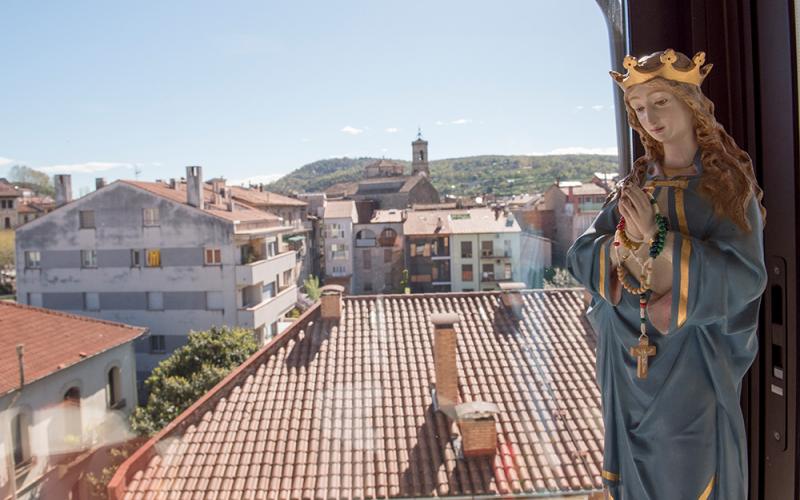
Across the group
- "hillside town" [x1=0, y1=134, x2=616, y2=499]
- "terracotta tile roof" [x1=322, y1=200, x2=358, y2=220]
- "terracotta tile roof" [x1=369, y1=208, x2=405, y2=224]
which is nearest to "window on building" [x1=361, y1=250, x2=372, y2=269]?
"terracotta tile roof" [x1=369, y1=208, x2=405, y2=224]

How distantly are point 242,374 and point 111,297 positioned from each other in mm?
4061

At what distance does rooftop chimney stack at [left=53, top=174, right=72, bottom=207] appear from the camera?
6.34m

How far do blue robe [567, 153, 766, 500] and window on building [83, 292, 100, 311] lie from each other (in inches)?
272

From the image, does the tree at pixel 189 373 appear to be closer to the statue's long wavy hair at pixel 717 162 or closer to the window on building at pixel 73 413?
the window on building at pixel 73 413

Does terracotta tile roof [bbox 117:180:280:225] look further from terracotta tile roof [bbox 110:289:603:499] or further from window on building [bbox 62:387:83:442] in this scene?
terracotta tile roof [bbox 110:289:603:499]

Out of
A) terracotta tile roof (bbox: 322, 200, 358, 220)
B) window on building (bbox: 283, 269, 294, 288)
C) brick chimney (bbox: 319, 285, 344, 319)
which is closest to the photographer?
brick chimney (bbox: 319, 285, 344, 319)

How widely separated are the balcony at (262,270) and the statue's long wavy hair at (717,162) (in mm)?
6446

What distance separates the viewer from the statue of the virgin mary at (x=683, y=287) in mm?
618

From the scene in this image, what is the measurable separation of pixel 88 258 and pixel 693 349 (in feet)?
23.1

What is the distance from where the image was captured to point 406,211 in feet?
29.3

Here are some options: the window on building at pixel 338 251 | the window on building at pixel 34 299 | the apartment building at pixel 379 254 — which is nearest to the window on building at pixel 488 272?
the apartment building at pixel 379 254

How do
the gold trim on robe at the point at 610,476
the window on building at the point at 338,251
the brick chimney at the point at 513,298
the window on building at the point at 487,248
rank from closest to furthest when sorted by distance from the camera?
the gold trim on robe at the point at 610,476, the brick chimney at the point at 513,298, the window on building at the point at 487,248, the window on building at the point at 338,251

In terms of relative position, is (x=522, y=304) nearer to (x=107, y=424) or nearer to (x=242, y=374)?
(x=242, y=374)

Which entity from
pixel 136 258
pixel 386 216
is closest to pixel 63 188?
pixel 136 258
